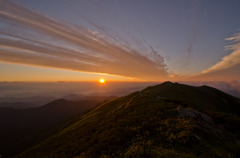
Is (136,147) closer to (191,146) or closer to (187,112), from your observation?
(191,146)

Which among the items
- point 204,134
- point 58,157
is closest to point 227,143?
point 204,134

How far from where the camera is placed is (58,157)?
15.8 m

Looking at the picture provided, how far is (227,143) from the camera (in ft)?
36.6

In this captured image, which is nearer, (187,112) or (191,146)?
(191,146)

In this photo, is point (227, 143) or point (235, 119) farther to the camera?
point (235, 119)

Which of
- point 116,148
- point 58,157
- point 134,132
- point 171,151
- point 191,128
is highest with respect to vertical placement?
point 191,128

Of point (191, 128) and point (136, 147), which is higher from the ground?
point (191, 128)

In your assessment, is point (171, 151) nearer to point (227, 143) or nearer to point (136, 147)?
point (136, 147)

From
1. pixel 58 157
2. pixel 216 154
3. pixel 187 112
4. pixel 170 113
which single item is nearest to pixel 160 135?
pixel 216 154

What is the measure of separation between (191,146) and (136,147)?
5.21 meters

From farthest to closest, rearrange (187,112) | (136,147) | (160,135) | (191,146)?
(187,112) → (160,135) → (136,147) → (191,146)

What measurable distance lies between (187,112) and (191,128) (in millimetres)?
6203

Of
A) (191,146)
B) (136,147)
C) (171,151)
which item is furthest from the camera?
(136,147)

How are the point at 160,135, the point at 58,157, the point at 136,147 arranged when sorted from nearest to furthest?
the point at 136,147
the point at 160,135
the point at 58,157
